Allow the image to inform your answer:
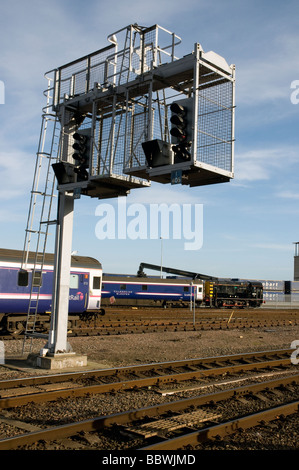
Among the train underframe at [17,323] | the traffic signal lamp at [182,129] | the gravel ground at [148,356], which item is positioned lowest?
the gravel ground at [148,356]

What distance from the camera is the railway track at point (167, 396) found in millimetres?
6148

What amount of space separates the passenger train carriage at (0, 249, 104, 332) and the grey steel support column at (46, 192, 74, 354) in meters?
4.38

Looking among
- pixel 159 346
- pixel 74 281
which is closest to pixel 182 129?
pixel 159 346

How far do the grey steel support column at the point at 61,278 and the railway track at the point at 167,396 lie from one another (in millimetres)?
1603

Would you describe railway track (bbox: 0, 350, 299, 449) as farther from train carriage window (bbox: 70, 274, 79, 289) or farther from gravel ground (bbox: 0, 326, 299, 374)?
train carriage window (bbox: 70, 274, 79, 289)

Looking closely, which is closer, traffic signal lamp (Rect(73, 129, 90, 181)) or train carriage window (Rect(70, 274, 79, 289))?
traffic signal lamp (Rect(73, 129, 90, 181))

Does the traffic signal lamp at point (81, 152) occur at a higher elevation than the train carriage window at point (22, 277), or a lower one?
higher

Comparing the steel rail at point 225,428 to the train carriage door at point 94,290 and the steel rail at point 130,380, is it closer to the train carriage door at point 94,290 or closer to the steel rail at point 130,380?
the steel rail at point 130,380

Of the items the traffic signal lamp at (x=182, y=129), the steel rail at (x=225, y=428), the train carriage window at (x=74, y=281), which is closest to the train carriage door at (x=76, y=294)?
the train carriage window at (x=74, y=281)

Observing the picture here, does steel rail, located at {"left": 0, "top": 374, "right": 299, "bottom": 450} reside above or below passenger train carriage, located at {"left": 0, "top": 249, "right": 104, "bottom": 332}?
below

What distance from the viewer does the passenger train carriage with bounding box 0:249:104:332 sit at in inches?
729

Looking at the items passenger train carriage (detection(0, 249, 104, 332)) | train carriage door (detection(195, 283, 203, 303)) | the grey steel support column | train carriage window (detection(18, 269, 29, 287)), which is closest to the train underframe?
passenger train carriage (detection(0, 249, 104, 332))

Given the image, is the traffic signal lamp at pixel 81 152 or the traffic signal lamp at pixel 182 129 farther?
the traffic signal lamp at pixel 81 152
